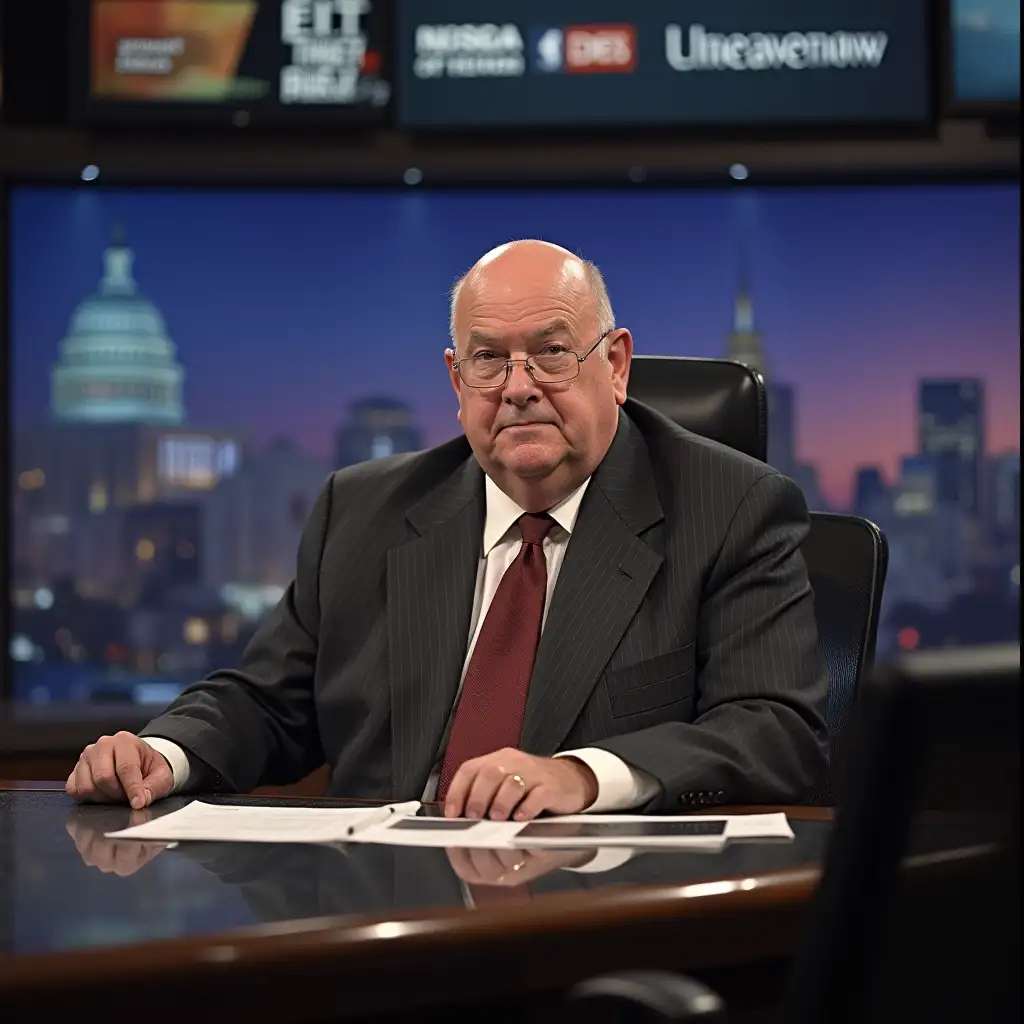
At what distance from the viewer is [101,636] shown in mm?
4203

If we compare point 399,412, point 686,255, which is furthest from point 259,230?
point 686,255

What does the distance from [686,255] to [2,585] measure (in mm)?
2142

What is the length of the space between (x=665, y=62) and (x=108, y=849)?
2986 millimetres

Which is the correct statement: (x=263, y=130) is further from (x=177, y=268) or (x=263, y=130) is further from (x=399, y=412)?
(x=399, y=412)

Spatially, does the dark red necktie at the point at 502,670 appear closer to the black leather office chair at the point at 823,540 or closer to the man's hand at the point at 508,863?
the black leather office chair at the point at 823,540

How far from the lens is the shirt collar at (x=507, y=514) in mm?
2182

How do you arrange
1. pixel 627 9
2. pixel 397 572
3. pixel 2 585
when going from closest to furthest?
1. pixel 397 572
2. pixel 627 9
3. pixel 2 585

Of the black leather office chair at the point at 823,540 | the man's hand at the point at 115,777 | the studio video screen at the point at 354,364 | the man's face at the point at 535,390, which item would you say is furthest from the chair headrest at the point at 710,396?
the studio video screen at the point at 354,364

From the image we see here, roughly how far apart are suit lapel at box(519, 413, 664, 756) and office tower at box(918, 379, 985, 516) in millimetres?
2279

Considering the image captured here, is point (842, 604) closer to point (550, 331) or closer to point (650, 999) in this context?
point (550, 331)

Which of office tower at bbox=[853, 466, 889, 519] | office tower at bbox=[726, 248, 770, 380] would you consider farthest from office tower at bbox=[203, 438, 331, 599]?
office tower at bbox=[853, 466, 889, 519]

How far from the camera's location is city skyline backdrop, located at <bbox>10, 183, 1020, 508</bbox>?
4188 millimetres

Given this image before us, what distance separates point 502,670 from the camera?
79.2 inches

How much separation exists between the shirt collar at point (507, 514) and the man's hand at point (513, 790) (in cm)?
64
